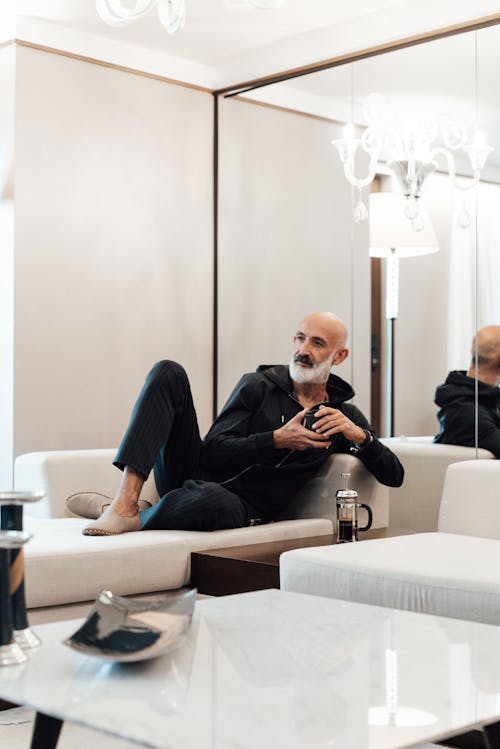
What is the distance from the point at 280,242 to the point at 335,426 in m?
1.74

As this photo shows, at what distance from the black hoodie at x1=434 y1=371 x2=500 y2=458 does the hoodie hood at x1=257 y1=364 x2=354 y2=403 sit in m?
0.58

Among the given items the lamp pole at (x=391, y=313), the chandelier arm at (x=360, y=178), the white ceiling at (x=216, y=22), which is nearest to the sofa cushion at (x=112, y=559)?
the lamp pole at (x=391, y=313)

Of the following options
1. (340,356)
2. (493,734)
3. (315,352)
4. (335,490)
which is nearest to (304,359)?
(315,352)

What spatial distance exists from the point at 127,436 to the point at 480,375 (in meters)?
1.50

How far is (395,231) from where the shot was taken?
4652 millimetres

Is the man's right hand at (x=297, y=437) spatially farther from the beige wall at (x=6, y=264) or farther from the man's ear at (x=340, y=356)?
the beige wall at (x=6, y=264)

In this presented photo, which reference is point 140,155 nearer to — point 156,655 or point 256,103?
point 256,103

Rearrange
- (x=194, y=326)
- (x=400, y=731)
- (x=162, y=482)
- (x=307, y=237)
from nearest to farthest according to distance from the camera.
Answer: (x=400, y=731), (x=162, y=482), (x=307, y=237), (x=194, y=326)

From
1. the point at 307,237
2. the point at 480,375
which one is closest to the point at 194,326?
the point at 307,237

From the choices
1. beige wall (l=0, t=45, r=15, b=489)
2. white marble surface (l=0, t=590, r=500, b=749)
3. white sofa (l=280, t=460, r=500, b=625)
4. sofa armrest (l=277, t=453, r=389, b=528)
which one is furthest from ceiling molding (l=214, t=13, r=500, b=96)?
white marble surface (l=0, t=590, r=500, b=749)

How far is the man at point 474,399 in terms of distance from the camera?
167 inches

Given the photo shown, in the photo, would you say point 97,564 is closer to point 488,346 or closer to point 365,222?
point 488,346

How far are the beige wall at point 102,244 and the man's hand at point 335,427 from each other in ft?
5.41

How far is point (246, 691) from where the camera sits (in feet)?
5.35
